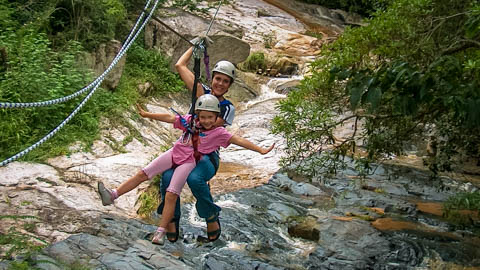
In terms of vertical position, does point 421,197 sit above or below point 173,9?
below

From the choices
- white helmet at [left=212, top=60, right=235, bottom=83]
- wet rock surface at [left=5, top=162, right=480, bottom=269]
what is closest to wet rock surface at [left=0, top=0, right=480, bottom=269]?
wet rock surface at [left=5, top=162, right=480, bottom=269]

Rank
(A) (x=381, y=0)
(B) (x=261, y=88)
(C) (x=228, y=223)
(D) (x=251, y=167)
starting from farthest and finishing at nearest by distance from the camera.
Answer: (B) (x=261, y=88) → (D) (x=251, y=167) → (C) (x=228, y=223) → (A) (x=381, y=0)

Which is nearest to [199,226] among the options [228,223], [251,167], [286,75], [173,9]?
[228,223]

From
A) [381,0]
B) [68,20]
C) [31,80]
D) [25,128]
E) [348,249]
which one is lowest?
[348,249]

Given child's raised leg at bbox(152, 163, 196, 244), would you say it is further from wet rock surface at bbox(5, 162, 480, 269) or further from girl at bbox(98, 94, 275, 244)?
wet rock surface at bbox(5, 162, 480, 269)

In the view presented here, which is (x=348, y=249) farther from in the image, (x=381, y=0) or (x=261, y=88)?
(x=261, y=88)

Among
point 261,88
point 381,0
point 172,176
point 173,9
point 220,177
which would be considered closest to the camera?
point 172,176

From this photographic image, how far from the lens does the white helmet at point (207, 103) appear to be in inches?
178

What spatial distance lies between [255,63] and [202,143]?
12.3m

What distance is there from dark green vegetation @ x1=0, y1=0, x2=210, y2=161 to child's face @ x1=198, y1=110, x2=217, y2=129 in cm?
391

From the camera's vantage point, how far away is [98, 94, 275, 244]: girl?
467 centimetres

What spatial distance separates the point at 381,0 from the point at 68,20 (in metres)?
6.09

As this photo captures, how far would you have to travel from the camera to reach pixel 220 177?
33.0ft

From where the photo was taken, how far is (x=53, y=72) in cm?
889
